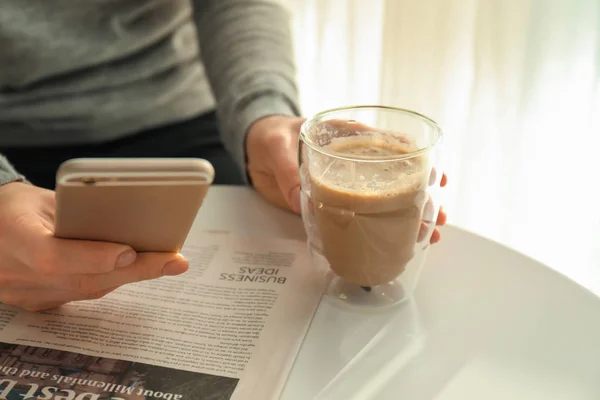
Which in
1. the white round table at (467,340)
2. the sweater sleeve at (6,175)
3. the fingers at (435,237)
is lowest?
the white round table at (467,340)

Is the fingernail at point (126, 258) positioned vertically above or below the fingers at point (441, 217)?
above

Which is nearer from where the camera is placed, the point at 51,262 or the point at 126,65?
the point at 51,262

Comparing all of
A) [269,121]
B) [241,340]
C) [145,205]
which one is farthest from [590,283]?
Result: [145,205]

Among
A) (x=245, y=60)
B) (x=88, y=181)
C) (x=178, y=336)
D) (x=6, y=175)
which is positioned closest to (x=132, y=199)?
(x=88, y=181)

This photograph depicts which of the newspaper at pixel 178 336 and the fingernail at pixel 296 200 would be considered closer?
the newspaper at pixel 178 336

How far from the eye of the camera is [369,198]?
505 mm

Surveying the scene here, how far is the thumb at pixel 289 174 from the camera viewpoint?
636 millimetres

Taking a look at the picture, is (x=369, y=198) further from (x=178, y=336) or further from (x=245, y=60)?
(x=245, y=60)

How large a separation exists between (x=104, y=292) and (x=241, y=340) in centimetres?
13

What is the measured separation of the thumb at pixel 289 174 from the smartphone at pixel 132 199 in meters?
0.18

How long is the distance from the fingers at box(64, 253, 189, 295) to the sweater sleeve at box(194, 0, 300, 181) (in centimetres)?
32

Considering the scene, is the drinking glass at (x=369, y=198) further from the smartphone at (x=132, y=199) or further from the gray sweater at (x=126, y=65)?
the gray sweater at (x=126, y=65)

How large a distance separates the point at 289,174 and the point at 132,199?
25 cm

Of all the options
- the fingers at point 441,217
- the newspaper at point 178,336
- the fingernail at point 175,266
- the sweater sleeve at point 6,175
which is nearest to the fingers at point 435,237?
the fingers at point 441,217
